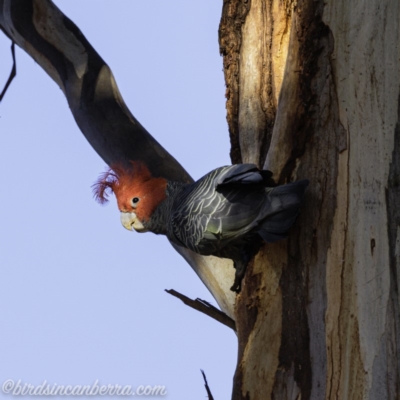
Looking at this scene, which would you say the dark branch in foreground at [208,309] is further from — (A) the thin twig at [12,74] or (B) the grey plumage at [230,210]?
(A) the thin twig at [12,74]

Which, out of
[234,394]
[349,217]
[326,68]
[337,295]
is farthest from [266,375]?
[326,68]

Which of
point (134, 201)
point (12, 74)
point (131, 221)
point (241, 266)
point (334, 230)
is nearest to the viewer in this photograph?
point (334, 230)

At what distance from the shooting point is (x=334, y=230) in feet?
7.53

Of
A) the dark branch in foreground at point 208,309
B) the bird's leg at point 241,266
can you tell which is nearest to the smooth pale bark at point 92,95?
the dark branch in foreground at point 208,309

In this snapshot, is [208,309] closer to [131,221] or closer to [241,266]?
[241,266]

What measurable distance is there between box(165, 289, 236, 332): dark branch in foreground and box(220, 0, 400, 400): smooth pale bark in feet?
1.75

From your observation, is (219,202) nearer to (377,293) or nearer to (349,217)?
(349,217)

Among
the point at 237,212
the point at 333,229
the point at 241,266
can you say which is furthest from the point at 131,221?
the point at 333,229

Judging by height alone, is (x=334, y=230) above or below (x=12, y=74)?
below

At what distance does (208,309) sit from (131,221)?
24.4 inches

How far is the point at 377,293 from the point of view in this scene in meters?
2.15

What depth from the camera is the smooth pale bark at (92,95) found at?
3.33 meters

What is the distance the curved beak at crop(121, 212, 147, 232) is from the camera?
343 cm

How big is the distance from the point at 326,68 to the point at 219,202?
620mm
